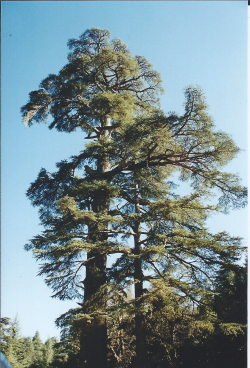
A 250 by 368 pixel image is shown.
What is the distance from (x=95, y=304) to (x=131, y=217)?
7.78 ft

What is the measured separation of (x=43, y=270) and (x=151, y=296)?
3.52m

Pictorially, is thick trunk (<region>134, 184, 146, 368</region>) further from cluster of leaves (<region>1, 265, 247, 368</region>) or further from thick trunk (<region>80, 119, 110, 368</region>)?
thick trunk (<region>80, 119, 110, 368</region>)

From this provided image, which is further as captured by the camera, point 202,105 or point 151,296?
point 202,105

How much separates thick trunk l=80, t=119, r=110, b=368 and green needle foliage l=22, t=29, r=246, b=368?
0.09 feet

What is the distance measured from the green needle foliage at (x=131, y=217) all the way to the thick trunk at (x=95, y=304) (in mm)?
28

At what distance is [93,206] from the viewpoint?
8969 millimetres

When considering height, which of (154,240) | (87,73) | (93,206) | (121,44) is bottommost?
(154,240)

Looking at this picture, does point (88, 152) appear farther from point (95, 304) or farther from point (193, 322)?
point (193, 322)

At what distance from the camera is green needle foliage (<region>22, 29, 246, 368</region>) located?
6586 millimetres

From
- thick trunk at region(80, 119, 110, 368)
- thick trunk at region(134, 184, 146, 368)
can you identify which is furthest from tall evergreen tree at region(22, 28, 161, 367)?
thick trunk at region(134, 184, 146, 368)

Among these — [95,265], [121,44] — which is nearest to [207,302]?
[95,265]

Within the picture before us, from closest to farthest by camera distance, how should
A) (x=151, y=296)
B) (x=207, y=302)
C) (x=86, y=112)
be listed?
(x=151, y=296)
(x=207, y=302)
(x=86, y=112)

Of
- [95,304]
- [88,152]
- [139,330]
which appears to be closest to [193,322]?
[139,330]

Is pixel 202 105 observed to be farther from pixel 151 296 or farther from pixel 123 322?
pixel 123 322
